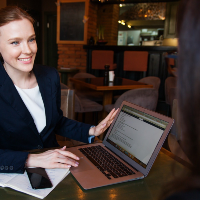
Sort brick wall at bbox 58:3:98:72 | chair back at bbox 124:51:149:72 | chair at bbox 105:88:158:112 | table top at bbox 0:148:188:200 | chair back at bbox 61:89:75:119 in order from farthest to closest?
brick wall at bbox 58:3:98:72 < chair back at bbox 124:51:149:72 < chair at bbox 105:88:158:112 < chair back at bbox 61:89:75:119 < table top at bbox 0:148:188:200

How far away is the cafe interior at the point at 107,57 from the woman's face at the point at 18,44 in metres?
0.30

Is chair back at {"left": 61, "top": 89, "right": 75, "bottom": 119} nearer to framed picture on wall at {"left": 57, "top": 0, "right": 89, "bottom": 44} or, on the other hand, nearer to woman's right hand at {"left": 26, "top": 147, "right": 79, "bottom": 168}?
woman's right hand at {"left": 26, "top": 147, "right": 79, "bottom": 168}

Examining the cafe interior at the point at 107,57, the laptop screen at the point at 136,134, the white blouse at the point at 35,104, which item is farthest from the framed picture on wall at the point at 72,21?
A: the laptop screen at the point at 136,134

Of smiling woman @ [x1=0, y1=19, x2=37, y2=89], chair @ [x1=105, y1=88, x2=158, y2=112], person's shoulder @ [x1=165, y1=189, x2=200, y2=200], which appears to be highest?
smiling woman @ [x1=0, y1=19, x2=37, y2=89]

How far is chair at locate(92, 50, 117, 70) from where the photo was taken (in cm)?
480

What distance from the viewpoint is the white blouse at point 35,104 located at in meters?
1.27

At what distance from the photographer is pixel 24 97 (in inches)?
50.1

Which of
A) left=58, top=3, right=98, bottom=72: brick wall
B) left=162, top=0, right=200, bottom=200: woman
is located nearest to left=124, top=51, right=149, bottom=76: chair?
left=58, top=3, right=98, bottom=72: brick wall

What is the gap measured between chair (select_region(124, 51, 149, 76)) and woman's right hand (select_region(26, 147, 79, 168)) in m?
3.95

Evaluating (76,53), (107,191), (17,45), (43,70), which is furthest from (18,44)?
(76,53)

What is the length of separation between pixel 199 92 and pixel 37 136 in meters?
1.01

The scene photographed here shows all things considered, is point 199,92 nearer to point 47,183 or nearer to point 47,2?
point 47,183

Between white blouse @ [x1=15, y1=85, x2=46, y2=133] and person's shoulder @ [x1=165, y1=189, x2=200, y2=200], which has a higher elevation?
person's shoulder @ [x1=165, y1=189, x2=200, y2=200]

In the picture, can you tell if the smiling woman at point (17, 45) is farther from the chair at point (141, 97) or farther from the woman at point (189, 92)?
the chair at point (141, 97)
